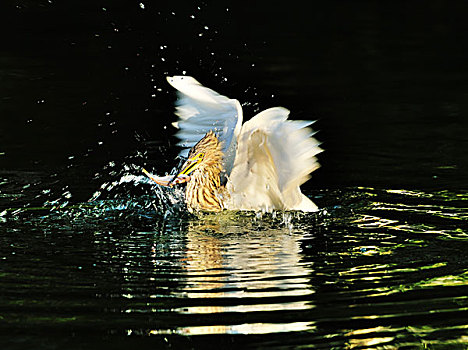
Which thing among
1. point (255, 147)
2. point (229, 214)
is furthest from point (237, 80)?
point (255, 147)

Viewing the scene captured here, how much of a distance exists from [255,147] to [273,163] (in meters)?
0.17

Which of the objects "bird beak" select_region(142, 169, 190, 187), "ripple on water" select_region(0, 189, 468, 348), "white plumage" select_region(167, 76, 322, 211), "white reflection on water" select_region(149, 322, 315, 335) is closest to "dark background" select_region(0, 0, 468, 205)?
"bird beak" select_region(142, 169, 190, 187)

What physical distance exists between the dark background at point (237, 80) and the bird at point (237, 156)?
725 millimetres

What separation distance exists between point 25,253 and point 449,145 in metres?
4.52

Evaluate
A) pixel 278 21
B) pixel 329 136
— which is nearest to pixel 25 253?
pixel 329 136

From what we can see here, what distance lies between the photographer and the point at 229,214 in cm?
694

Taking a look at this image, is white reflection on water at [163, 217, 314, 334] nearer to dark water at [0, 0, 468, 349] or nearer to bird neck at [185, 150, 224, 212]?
dark water at [0, 0, 468, 349]

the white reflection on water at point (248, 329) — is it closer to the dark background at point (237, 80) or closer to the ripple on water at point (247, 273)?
the ripple on water at point (247, 273)

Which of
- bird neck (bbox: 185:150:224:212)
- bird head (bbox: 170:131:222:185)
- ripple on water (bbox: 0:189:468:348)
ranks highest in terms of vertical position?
bird head (bbox: 170:131:222:185)

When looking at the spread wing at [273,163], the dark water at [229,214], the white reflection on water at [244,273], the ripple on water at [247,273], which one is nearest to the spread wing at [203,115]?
the spread wing at [273,163]

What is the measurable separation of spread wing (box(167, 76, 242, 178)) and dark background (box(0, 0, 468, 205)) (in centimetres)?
Result: 56

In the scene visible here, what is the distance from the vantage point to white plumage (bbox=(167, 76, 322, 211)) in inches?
246

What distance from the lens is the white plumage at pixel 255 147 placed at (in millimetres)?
6258

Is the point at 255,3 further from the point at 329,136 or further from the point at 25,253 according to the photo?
the point at 25,253
